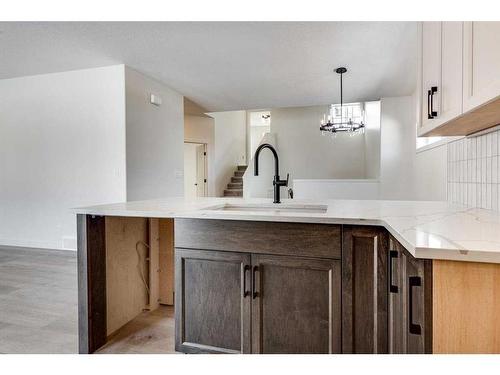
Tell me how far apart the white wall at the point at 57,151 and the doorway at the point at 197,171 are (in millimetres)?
3696

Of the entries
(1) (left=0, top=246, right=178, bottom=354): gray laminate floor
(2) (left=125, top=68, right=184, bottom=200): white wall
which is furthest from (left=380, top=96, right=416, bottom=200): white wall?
(1) (left=0, top=246, right=178, bottom=354): gray laminate floor

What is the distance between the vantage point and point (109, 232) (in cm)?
192

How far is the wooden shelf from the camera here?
1.16 m

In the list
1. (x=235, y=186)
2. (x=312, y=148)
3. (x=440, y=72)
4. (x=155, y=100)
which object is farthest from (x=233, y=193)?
(x=440, y=72)

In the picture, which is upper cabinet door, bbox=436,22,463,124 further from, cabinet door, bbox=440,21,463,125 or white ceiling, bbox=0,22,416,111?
white ceiling, bbox=0,22,416,111

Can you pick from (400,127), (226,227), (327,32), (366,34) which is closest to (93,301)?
(226,227)

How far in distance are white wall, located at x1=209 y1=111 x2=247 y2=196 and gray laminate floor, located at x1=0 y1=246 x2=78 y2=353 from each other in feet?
16.0

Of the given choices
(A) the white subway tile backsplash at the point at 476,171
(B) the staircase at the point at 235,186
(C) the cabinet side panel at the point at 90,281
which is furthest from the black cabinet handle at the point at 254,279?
(B) the staircase at the point at 235,186

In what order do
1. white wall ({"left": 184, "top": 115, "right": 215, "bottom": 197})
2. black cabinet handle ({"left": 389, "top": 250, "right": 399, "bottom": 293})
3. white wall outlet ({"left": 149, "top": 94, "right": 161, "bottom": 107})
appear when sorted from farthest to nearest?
white wall ({"left": 184, "top": 115, "right": 215, "bottom": 197}) → white wall outlet ({"left": 149, "top": 94, "right": 161, "bottom": 107}) → black cabinet handle ({"left": 389, "top": 250, "right": 399, "bottom": 293})

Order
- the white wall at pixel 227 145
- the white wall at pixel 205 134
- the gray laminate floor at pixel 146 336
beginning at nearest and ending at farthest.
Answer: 1. the gray laminate floor at pixel 146 336
2. the white wall at pixel 205 134
3. the white wall at pixel 227 145

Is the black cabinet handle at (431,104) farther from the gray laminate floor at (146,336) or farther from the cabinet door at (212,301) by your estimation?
the gray laminate floor at (146,336)

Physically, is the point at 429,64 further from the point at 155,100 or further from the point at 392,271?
the point at 155,100

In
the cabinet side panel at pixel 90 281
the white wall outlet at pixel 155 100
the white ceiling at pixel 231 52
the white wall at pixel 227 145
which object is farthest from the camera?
the white wall at pixel 227 145

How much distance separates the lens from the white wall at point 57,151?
411 centimetres
